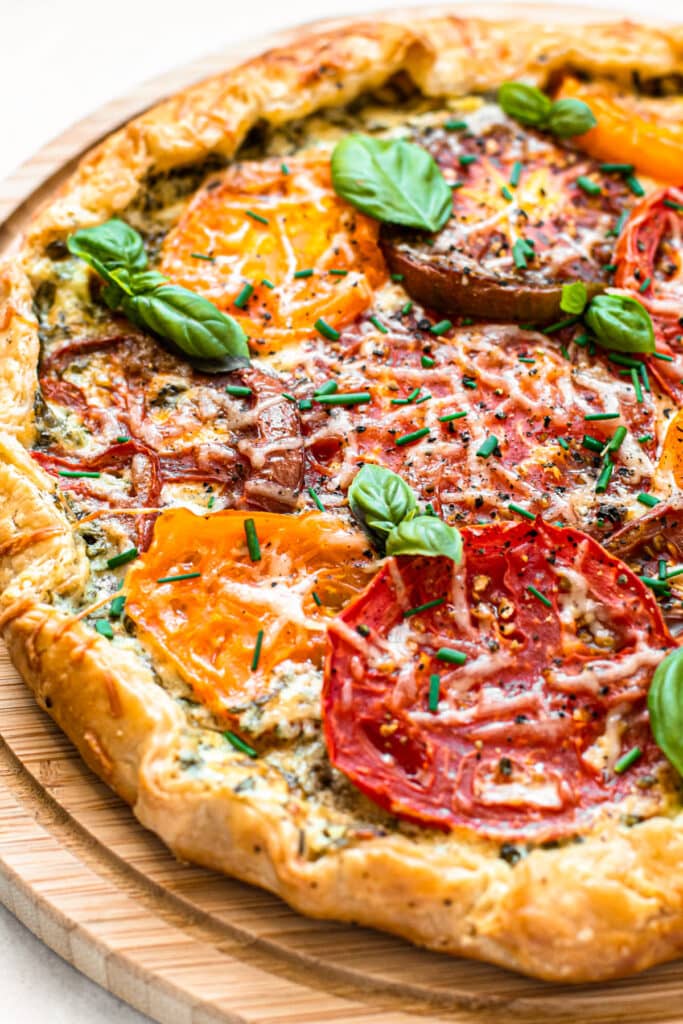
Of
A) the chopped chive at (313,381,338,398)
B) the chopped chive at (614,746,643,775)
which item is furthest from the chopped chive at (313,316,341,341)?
the chopped chive at (614,746,643,775)

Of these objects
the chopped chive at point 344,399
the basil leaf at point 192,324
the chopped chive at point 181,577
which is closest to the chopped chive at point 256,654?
the chopped chive at point 181,577

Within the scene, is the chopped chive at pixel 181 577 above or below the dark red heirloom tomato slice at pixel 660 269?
above

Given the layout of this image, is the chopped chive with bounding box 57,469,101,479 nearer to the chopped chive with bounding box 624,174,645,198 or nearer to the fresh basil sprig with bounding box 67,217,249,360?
the fresh basil sprig with bounding box 67,217,249,360

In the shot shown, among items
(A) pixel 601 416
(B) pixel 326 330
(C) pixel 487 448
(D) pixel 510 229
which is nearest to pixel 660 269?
(D) pixel 510 229

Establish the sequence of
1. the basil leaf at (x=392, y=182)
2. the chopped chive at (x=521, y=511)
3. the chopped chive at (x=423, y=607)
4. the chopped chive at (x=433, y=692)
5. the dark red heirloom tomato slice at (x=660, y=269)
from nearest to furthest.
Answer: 1. the chopped chive at (x=433, y=692)
2. the chopped chive at (x=423, y=607)
3. the chopped chive at (x=521, y=511)
4. the dark red heirloom tomato slice at (x=660, y=269)
5. the basil leaf at (x=392, y=182)

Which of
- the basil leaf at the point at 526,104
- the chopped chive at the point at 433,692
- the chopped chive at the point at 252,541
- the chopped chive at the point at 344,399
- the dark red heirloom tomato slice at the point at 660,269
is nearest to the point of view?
the chopped chive at the point at 433,692

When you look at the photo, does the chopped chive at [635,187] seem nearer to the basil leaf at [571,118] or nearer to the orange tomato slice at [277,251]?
the basil leaf at [571,118]

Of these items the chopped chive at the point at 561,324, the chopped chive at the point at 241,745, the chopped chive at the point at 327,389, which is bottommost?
the chopped chive at the point at 241,745
